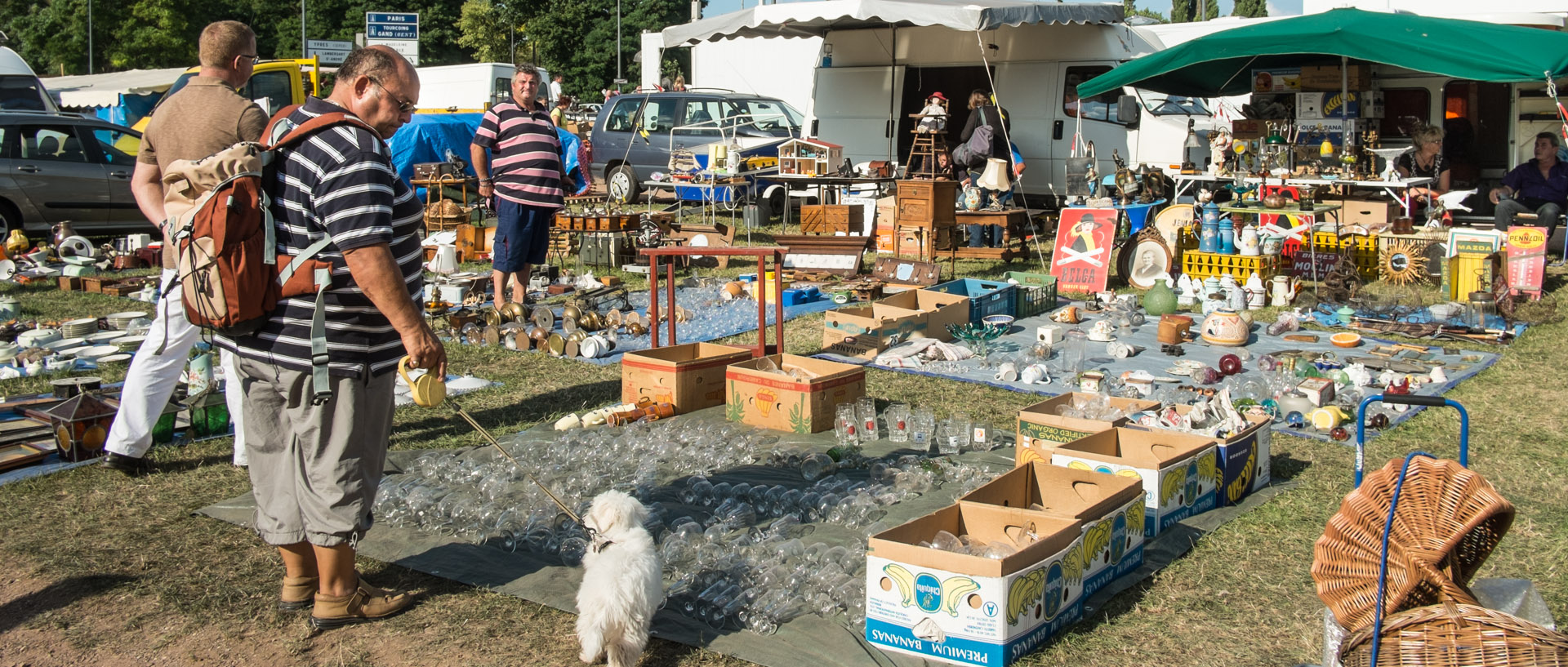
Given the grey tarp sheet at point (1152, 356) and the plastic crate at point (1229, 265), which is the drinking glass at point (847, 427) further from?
the plastic crate at point (1229, 265)

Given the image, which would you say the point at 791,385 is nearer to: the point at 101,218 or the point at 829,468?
the point at 829,468

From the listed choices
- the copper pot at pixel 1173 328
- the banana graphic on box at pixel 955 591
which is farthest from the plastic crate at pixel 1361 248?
the banana graphic on box at pixel 955 591

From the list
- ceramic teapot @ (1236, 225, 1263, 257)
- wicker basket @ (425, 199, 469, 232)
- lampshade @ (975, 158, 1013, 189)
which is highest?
lampshade @ (975, 158, 1013, 189)

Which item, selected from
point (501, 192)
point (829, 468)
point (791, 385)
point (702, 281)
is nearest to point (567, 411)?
point (791, 385)

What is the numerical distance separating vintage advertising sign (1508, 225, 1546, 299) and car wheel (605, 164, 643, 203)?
34.3 ft

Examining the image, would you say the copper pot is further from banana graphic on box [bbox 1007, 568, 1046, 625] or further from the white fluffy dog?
the white fluffy dog

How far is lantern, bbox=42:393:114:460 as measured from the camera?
5.13 meters

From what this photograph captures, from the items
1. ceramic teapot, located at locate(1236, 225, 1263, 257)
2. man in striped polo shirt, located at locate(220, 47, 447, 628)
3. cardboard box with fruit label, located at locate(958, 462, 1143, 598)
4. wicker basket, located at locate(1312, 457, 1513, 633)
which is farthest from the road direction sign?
wicker basket, located at locate(1312, 457, 1513, 633)

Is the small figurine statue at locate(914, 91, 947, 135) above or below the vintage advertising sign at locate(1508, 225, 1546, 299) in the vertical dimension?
above

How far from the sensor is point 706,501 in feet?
15.0

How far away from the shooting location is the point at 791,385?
5621mm

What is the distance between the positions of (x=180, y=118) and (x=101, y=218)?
32.0ft

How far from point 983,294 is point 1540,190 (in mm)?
6361

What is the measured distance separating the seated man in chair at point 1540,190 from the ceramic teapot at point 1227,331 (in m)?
4.94
